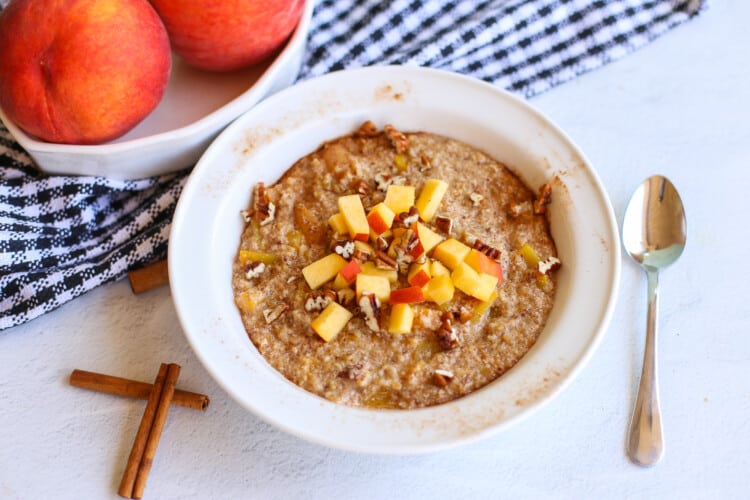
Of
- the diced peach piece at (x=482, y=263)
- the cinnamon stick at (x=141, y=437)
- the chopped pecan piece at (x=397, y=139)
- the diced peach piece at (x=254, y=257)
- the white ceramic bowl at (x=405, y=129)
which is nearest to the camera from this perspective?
the white ceramic bowl at (x=405, y=129)

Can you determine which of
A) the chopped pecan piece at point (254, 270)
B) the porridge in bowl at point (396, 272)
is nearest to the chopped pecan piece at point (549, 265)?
the porridge in bowl at point (396, 272)

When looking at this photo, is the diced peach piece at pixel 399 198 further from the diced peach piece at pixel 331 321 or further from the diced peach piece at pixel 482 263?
the diced peach piece at pixel 331 321

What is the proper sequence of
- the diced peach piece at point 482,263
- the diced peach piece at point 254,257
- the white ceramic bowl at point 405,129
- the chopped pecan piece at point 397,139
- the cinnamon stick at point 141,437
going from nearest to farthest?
1. the white ceramic bowl at point 405,129
2. the cinnamon stick at point 141,437
3. the diced peach piece at point 482,263
4. the diced peach piece at point 254,257
5. the chopped pecan piece at point 397,139

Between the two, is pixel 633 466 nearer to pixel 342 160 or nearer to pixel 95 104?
pixel 342 160

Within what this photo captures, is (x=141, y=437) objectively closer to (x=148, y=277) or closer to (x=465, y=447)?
(x=148, y=277)

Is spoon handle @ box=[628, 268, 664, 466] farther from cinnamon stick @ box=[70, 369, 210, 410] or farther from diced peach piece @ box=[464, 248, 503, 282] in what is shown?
cinnamon stick @ box=[70, 369, 210, 410]

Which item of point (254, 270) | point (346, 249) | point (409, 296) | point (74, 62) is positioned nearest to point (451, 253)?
point (409, 296)
